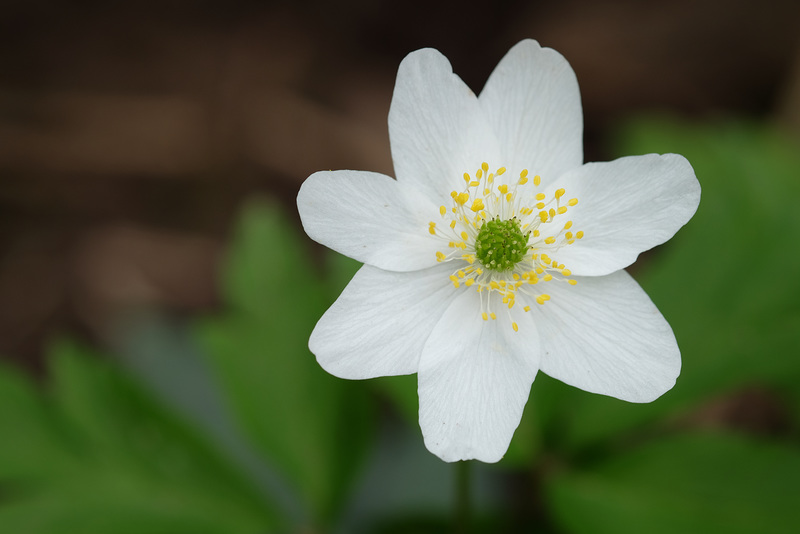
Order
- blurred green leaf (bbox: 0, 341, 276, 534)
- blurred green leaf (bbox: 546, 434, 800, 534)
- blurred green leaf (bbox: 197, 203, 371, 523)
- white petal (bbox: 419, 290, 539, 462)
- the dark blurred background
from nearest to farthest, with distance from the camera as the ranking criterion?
1. white petal (bbox: 419, 290, 539, 462)
2. blurred green leaf (bbox: 546, 434, 800, 534)
3. blurred green leaf (bbox: 0, 341, 276, 534)
4. blurred green leaf (bbox: 197, 203, 371, 523)
5. the dark blurred background

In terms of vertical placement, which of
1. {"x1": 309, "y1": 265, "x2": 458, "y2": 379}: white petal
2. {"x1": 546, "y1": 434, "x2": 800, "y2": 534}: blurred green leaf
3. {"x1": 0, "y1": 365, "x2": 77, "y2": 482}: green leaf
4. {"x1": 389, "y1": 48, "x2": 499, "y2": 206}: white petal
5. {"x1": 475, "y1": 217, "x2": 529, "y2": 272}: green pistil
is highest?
{"x1": 389, "y1": 48, "x2": 499, "y2": 206}: white petal

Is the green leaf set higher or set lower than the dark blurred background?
lower

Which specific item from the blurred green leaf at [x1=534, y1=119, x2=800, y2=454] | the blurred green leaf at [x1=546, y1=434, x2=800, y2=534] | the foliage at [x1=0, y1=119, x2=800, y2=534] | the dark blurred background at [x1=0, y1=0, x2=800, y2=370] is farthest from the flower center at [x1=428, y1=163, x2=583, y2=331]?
the dark blurred background at [x1=0, y1=0, x2=800, y2=370]

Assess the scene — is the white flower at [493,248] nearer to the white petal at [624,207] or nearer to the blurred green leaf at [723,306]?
the white petal at [624,207]

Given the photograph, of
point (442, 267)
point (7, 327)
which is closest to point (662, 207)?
point (442, 267)

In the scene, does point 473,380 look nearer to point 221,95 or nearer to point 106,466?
point 106,466

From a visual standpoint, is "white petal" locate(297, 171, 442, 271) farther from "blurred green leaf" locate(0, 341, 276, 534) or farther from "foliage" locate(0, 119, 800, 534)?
"blurred green leaf" locate(0, 341, 276, 534)

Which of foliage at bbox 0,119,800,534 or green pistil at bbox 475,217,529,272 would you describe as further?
foliage at bbox 0,119,800,534

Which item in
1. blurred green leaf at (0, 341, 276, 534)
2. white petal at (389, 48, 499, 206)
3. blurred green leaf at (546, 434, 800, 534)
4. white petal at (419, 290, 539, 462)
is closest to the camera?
white petal at (419, 290, 539, 462)
